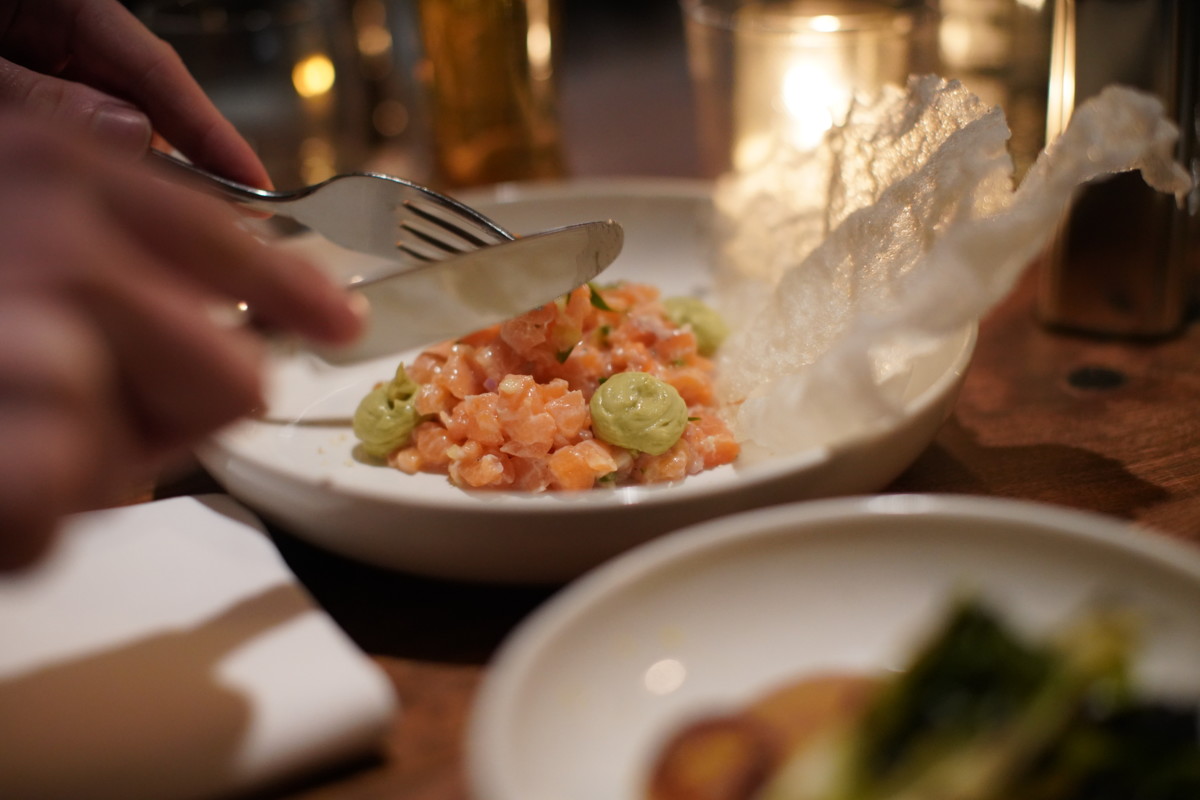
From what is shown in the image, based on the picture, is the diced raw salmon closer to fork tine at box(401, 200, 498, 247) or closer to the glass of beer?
fork tine at box(401, 200, 498, 247)

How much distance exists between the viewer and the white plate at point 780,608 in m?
0.80

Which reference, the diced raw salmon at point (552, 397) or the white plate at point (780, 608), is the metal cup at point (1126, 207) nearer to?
the diced raw salmon at point (552, 397)

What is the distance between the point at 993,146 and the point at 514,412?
68cm

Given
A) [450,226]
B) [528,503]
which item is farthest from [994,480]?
[450,226]

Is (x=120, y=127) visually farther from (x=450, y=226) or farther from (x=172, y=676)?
(x=172, y=676)

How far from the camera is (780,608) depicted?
918mm

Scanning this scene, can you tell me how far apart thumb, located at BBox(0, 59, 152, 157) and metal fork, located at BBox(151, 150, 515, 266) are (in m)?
0.10

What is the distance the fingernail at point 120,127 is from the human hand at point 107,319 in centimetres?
65

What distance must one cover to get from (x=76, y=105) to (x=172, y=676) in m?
0.83

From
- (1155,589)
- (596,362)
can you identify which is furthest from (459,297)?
(1155,589)

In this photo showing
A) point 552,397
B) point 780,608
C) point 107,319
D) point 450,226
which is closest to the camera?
point 107,319

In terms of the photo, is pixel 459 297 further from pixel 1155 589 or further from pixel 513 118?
pixel 513 118

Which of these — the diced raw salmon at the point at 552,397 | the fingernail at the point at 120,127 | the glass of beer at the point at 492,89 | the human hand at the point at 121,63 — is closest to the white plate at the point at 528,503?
the diced raw salmon at the point at 552,397

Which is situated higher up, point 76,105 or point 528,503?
point 76,105
